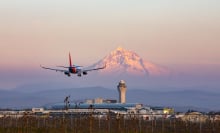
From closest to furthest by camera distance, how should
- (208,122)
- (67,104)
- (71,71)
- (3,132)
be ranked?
(67,104) < (3,132) < (208,122) < (71,71)

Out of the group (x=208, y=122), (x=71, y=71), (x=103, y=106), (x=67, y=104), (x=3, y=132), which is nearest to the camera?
(x=67, y=104)

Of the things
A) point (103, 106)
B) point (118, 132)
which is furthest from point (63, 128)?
point (103, 106)

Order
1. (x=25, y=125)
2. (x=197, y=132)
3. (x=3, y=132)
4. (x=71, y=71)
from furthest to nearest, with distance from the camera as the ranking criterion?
(x=71, y=71) → (x=197, y=132) → (x=25, y=125) → (x=3, y=132)

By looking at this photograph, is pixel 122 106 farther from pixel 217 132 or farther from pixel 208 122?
pixel 217 132

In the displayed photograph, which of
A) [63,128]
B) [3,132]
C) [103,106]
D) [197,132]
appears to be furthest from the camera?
[103,106]

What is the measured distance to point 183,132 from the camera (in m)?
53.0

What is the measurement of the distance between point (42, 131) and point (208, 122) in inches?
1485

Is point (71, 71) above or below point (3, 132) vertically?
above

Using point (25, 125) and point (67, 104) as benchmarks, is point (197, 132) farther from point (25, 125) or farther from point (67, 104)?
point (67, 104)

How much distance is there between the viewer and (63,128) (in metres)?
38.8

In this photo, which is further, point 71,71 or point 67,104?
point 71,71

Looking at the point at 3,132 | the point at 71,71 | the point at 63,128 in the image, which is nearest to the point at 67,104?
the point at 63,128

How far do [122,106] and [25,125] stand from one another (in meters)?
111

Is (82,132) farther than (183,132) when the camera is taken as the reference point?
No
